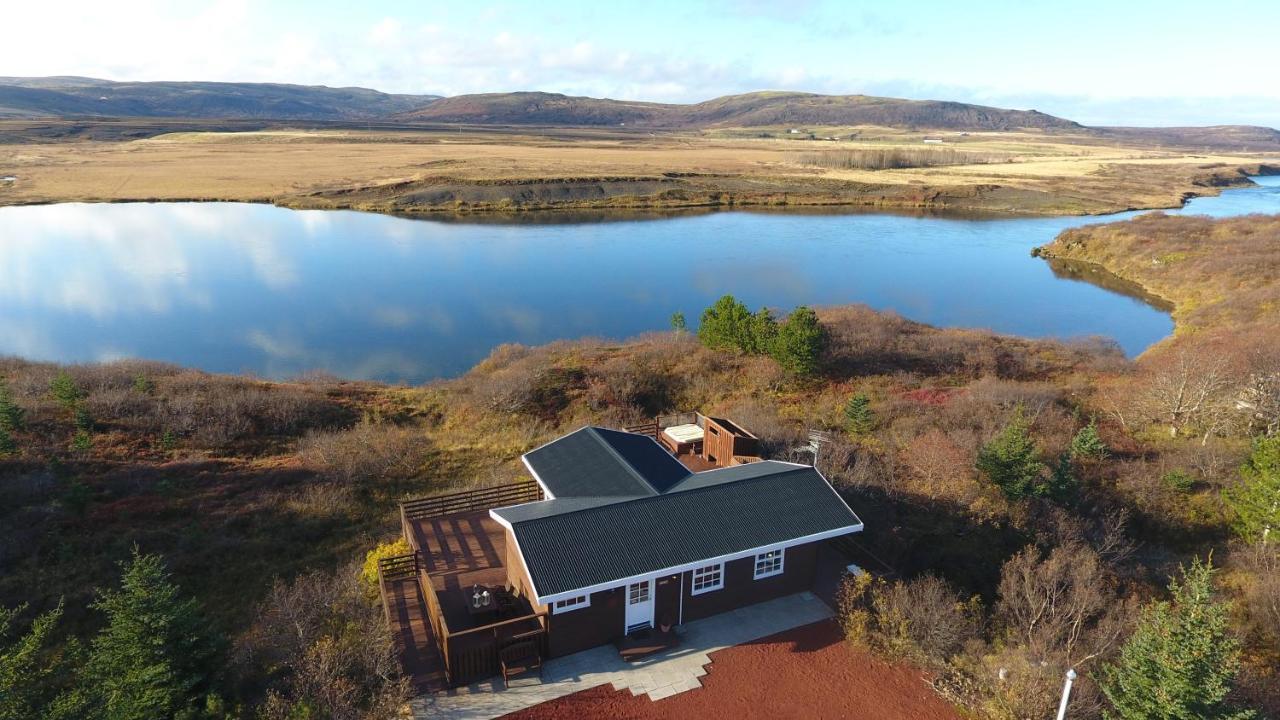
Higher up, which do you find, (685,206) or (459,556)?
(685,206)

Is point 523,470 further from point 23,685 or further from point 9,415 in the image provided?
point 9,415

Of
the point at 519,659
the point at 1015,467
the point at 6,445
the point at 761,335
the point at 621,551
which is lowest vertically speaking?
the point at 519,659

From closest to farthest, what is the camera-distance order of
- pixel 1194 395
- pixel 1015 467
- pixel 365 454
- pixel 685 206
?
pixel 1015 467, pixel 365 454, pixel 1194 395, pixel 685 206

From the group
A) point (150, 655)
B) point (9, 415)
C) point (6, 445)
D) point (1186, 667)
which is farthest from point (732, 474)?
point (9, 415)

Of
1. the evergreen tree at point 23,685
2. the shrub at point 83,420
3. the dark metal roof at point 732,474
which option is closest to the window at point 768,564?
the dark metal roof at point 732,474

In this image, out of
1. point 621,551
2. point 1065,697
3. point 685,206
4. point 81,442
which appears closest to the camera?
point 1065,697

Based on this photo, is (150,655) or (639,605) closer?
(150,655)

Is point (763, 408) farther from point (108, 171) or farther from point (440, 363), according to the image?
point (108, 171)

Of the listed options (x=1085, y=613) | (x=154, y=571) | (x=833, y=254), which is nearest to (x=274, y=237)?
(x=833, y=254)
